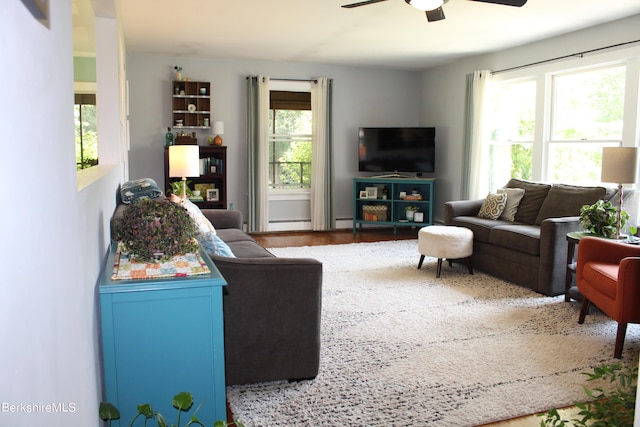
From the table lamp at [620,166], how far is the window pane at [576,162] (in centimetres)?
126

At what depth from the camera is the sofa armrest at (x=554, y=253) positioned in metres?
4.37

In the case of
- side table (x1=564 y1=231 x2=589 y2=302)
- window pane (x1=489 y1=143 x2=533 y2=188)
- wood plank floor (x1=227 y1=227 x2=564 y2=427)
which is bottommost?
wood plank floor (x1=227 y1=227 x2=564 y2=427)

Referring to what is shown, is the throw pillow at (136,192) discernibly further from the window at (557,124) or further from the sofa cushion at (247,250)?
the window at (557,124)

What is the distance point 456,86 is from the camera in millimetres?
7465

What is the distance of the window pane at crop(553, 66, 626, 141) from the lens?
5152 mm

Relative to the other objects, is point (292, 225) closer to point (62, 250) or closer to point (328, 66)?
point (328, 66)

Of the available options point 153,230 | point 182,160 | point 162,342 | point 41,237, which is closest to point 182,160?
point 182,160

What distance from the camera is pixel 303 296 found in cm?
265

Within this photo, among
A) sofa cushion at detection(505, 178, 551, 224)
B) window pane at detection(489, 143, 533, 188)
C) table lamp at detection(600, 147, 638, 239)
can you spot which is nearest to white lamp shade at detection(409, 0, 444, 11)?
table lamp at detection(600, 147, 638, 239)

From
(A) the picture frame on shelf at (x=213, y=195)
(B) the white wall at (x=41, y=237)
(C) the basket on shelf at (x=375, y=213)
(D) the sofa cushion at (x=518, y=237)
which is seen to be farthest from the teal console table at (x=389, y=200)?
(B) the white wall at (x=41, y=237)

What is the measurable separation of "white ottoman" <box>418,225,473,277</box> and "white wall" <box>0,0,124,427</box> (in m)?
3.88

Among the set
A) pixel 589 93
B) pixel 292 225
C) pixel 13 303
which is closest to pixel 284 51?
pixel 292 225

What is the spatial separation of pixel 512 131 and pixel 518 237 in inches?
92.8

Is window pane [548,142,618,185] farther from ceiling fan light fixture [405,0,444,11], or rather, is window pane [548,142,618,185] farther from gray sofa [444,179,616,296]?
ceiling fan light fixture [405,0,444,11]
